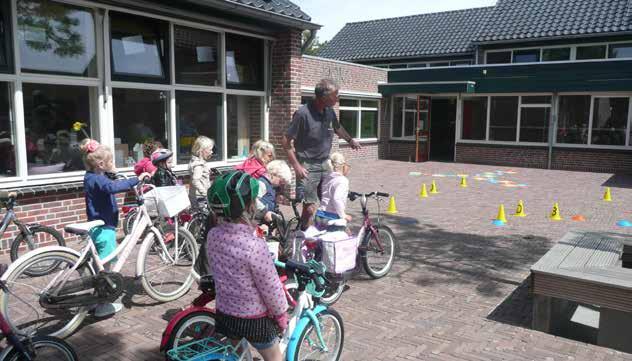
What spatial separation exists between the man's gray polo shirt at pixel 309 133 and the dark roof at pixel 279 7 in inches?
108

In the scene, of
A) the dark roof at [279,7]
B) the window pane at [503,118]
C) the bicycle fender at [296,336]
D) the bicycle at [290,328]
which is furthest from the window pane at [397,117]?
the bicycle fender at [296,336]

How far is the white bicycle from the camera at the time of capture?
376cm

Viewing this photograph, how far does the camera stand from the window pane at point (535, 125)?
18.0 metres

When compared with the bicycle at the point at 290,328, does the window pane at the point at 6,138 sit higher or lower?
higher

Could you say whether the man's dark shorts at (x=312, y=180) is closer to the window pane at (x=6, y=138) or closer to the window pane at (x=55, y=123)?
Answer: the window pane at (x=55, y=123)

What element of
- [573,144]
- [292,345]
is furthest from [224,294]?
[573,144]

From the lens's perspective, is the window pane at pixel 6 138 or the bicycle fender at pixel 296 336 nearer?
the bicycle fender at pixel 296 336

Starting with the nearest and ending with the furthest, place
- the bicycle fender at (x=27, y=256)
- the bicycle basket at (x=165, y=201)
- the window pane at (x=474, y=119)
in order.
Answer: the bicycle fender at (x=27, y=256) < the bicycle basket at (x=165, y=201) < the window pane at (x=474, y=119)

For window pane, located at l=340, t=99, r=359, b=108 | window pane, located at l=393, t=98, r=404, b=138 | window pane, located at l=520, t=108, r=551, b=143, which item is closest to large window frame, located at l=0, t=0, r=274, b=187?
window pane, located at l=340, t=99, r=359, b=108

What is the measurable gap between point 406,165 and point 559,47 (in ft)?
27.0

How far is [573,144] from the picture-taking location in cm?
1752

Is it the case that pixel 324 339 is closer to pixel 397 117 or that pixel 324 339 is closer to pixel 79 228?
pixel 79 228

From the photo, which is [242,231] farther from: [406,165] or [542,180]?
[406,165]

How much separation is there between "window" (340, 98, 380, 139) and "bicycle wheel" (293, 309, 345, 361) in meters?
15.4
